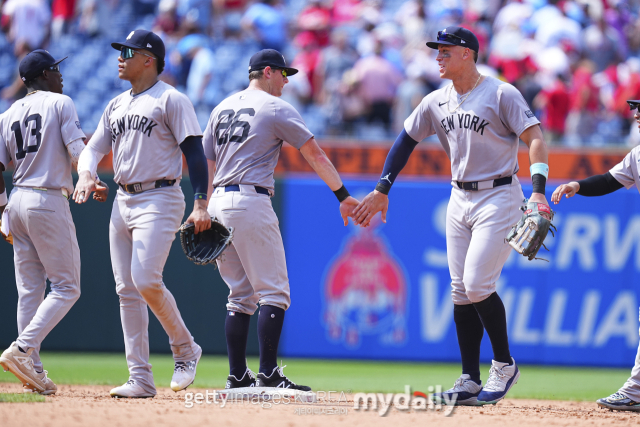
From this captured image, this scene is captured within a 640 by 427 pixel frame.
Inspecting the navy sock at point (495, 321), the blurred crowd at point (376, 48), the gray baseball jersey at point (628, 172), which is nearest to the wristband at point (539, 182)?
the navy sock at point (495, 321)

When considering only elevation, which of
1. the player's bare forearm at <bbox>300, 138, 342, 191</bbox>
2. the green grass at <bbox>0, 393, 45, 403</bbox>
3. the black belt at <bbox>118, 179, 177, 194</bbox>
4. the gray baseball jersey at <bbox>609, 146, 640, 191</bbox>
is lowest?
the green grass at <bbox>0, 393, 45, 403</bbox>

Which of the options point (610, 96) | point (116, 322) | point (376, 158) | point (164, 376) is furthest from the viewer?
point (610, 96)

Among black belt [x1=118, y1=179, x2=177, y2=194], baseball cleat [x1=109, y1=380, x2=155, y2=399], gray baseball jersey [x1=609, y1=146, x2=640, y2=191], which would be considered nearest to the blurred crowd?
gray baseball jersey [x1=609, y1=146, x2=640, y2=191]

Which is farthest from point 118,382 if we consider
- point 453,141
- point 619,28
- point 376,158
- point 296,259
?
point 619,28

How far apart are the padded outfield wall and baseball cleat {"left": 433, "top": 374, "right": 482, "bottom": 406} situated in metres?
3.32

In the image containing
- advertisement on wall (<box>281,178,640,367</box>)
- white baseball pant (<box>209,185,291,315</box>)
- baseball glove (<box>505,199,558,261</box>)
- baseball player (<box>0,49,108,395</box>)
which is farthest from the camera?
advertisement on wall (<box>281,178,640,367</box>)

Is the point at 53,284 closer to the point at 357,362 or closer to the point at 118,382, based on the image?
the point at 118,382

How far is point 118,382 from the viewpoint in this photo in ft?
20.2

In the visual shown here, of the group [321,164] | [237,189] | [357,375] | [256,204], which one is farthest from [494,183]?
[357,375]

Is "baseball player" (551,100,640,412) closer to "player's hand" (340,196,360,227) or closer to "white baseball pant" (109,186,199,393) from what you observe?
"player's hand" (340,196,360,227)

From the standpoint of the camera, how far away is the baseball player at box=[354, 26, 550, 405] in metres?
4.57

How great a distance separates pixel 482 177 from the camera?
466 centimetres

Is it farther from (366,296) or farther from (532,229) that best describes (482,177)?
(366,296)

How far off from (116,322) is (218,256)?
12.8 ft
